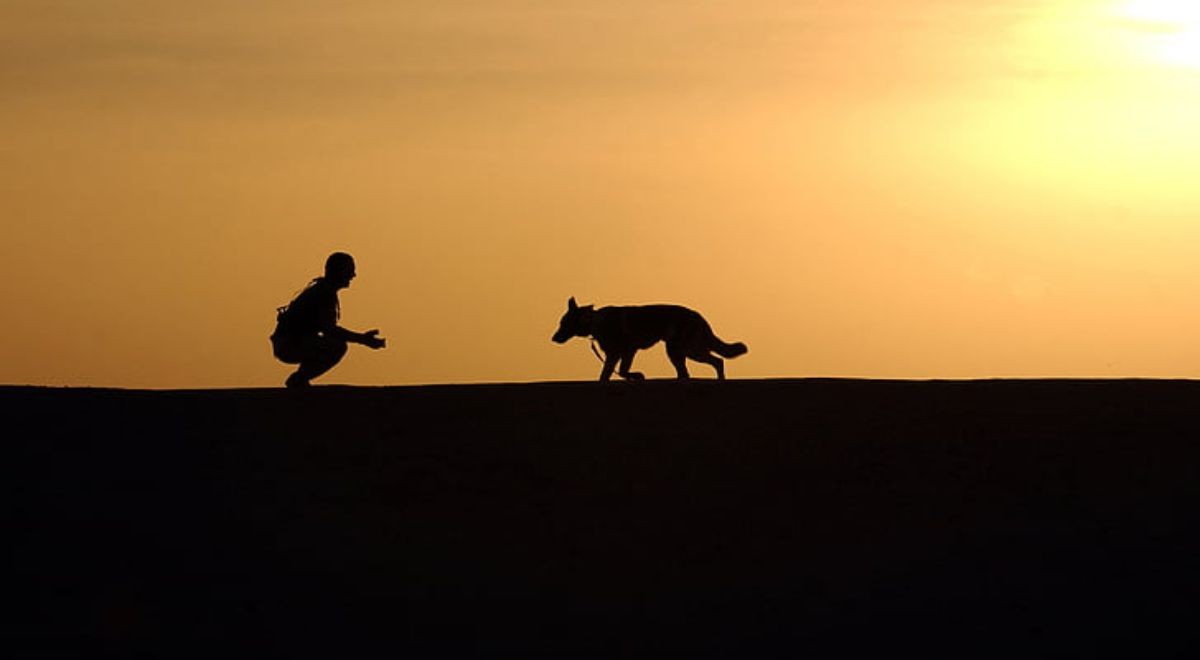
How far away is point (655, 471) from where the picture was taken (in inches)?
651

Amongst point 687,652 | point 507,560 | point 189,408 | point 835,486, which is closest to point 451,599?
point 507,560

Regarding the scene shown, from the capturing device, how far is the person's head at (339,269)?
19.0 meters

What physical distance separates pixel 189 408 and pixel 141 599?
12.6 ft

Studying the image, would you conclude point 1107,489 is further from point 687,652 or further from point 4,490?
point 4,490

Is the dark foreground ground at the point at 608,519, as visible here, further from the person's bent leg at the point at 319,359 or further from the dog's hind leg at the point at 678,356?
the dog's hind leg at the point at 678,356

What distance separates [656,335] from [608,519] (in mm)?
10026

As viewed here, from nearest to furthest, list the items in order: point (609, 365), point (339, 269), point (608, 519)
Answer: point (608, 519)
point (339, 269)
point (609, 365)

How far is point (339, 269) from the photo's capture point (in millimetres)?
19016

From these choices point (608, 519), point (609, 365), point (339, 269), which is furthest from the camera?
point (609, 365)

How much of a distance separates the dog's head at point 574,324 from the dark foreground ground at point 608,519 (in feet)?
24.2

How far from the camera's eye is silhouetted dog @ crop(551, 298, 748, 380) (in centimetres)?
2531

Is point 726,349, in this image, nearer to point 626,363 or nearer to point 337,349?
point 626,363

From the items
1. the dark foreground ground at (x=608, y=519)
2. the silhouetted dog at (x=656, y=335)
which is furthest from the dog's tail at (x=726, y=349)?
the dark foreground ground at (x=608, y=519)

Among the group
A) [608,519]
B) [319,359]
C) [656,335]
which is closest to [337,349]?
[319,359]
